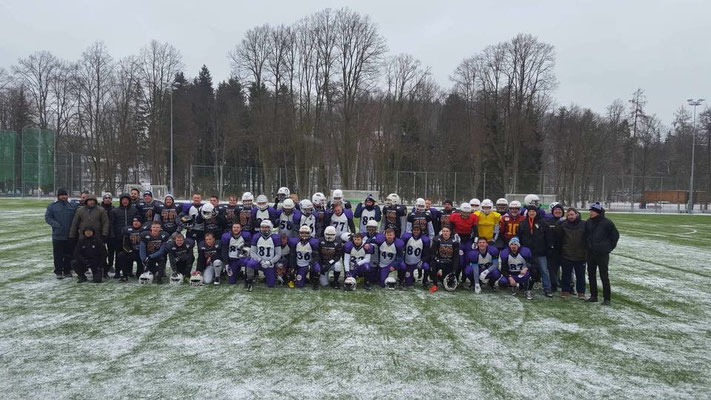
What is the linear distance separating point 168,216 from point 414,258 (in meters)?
5.64

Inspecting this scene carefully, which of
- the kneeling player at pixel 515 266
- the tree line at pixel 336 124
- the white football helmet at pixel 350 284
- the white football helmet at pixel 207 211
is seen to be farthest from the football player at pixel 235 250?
the tree line at pixel 336 124

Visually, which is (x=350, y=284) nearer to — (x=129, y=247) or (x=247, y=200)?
(x=247, y=200)

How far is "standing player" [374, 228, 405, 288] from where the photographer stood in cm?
945

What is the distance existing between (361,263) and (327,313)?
2073mm

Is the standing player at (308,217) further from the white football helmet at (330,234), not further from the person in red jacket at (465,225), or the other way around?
the person in red jacket at (465,225)

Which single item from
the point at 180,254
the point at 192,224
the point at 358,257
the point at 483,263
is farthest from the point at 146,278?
the point at 483,263

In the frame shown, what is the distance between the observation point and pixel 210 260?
9422 millimetres

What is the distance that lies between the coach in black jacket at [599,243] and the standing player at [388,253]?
3.65m

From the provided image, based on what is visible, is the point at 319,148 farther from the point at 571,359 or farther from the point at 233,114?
the point at 571,359

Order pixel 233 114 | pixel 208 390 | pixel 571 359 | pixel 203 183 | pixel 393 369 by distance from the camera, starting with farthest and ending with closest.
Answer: pixel 233 114
pixel 203 183
pixel 571 359
pixel 393 369
pixel 208 390

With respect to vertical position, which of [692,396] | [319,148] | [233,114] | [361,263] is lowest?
[692,396]

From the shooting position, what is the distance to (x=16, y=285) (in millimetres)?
8938

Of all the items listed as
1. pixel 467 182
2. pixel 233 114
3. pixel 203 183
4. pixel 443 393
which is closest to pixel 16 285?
pixel 443 393

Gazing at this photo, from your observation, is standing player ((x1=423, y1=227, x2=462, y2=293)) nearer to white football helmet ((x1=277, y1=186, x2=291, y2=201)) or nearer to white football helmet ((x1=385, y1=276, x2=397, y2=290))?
white football helmet ((x1=385, y1=276, x2=397, y2=290))
